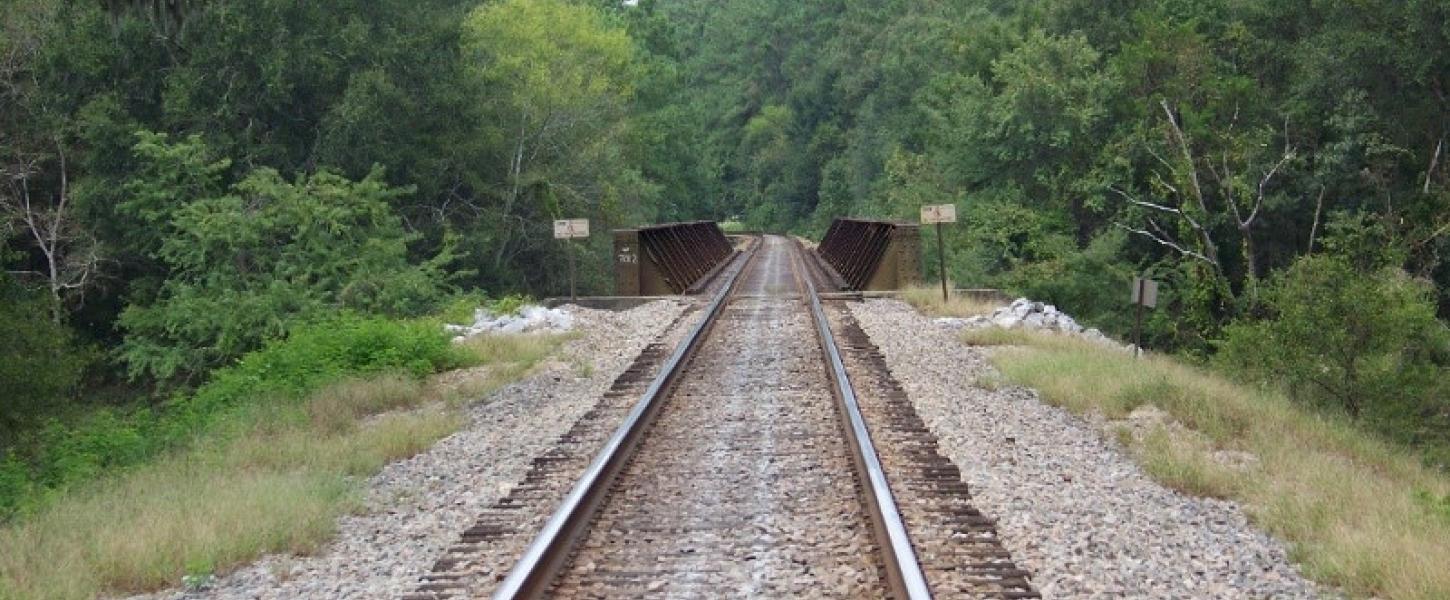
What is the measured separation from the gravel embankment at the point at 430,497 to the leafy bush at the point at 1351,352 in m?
9.99

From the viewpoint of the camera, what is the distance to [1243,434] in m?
11.2

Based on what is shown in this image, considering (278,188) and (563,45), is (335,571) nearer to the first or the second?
(278,188)

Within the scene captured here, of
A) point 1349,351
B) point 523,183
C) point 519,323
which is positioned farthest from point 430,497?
point 523,183

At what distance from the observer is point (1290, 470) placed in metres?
9.50

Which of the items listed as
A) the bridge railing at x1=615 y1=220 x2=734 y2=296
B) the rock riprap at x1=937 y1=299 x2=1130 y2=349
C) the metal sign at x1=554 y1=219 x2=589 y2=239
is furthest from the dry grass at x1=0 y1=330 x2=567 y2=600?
the bridge railing at x1=615 y1=220 x2=734 y2=296

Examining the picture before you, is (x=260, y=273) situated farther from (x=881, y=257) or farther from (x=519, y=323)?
(x=881, y=257)

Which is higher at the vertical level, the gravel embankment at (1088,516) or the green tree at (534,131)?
the green tree at (534,131)

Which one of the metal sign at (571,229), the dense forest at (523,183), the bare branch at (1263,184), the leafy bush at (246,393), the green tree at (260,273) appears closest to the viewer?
the leafy bush at (246,393)

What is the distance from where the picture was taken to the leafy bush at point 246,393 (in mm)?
14039

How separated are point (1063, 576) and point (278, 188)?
2509 centimetres

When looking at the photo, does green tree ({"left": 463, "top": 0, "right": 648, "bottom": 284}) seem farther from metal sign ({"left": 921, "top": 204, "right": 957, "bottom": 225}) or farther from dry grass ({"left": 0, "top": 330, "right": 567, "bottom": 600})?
dry grass ({"left": 0, "top": 330, "right": 567, "bottom": 600})

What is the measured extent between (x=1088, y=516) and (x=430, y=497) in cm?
417

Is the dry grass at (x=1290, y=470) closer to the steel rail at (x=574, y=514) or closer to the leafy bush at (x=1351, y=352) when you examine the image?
the steel rail at (x=574, y=514)

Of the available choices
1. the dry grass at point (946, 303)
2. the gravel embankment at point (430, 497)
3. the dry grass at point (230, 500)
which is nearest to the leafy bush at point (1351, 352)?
the dry grass at point (946, 303)
